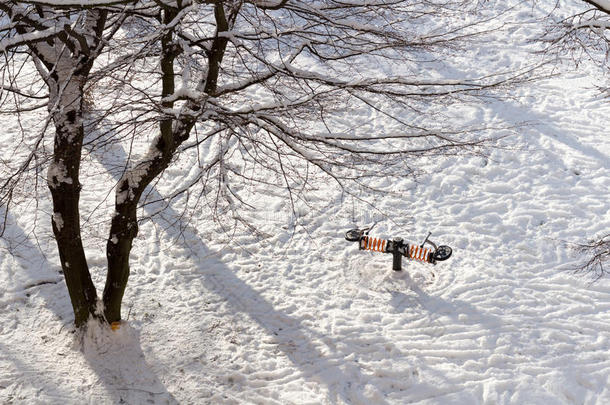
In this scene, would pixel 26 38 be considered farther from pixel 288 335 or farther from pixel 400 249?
pixel 400 249

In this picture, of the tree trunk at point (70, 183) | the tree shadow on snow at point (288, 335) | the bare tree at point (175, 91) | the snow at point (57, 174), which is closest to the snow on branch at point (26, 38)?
the bare tree at point (175, 91)

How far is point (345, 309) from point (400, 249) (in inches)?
40.3

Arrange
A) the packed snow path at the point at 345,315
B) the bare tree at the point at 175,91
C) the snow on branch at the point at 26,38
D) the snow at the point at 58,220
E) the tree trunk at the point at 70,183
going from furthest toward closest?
the packed snow path at the point at 345,315 < the snow at the point at 58,220 < the tree trunk at the point at 70,183 < the bare tree at the point at 175,91 < the snow on branch at the point at 26,38

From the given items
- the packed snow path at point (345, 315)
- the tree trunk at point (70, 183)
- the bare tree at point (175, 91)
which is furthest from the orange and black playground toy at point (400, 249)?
the tree trunk at point (70, 183)

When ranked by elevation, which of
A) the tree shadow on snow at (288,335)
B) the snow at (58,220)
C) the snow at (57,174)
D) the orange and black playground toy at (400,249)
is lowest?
the tree shadow on snow at (288,335)

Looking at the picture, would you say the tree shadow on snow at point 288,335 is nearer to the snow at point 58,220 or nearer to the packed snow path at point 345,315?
the packed snow path at point 345,315

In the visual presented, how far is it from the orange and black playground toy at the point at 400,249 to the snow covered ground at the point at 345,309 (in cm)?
35

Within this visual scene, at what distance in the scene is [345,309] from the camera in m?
6.78

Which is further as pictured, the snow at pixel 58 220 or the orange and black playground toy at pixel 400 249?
the orange and black playground toy at pixel 400 249

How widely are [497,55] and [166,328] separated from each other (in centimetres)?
1022

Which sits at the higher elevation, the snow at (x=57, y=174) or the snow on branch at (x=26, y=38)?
the snow on branch at (x=26, y=38)

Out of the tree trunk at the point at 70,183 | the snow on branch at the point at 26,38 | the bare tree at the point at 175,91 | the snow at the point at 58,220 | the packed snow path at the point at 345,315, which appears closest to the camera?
the snow on branch at the point at 26,38

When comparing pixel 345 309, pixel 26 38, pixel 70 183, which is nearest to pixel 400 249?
pixel 345 309

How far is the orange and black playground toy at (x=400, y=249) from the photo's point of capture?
22.3 ft
